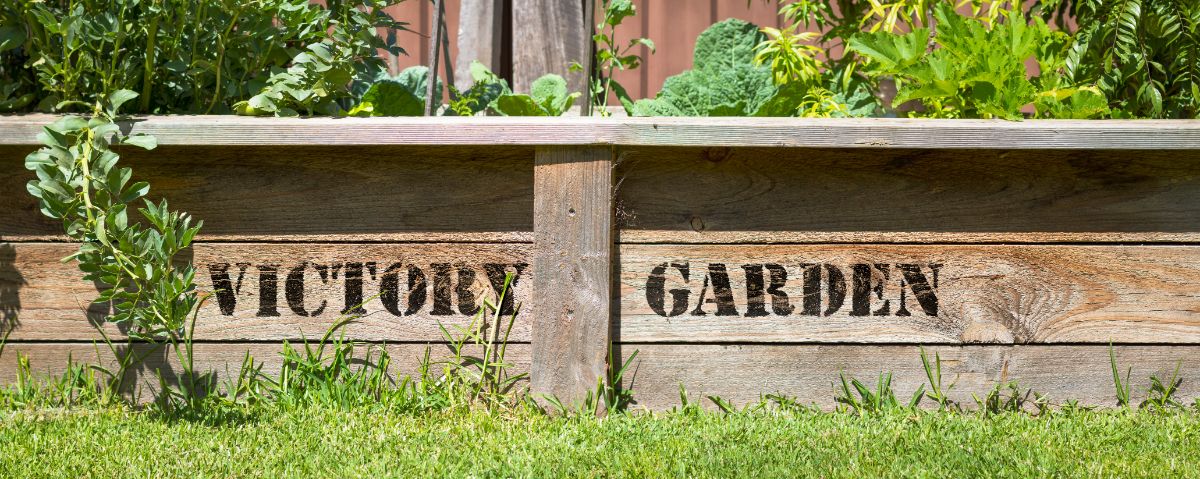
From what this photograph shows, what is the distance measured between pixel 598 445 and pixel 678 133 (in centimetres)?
61

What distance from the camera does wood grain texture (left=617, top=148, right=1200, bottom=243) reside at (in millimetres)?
1931

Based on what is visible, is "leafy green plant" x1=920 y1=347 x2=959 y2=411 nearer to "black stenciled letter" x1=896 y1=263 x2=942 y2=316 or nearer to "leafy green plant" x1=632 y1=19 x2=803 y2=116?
"black stenciled letter" x1=896 y1=263 x2=942 y2=316

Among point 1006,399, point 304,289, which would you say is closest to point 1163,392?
point 1006,399

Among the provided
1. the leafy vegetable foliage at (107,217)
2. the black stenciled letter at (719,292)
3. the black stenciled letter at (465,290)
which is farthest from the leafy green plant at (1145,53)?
the leafy vegetable foliage at (107,217)

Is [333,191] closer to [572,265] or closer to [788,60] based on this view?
[572,265]

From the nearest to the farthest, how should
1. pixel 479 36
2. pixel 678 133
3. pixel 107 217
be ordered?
pixel 107 217, pixel 678 133, pixel 479 36

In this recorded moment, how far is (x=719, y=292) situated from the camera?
198 centimetres

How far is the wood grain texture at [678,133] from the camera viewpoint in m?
1.84

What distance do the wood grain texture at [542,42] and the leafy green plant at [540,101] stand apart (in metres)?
0.41

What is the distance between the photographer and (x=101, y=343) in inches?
79.4

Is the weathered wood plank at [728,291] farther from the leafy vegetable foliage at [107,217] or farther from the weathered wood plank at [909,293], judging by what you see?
the leafy vegetable foliage at [107,217]

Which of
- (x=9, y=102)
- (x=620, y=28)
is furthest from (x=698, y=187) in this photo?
(x=620, y=28)

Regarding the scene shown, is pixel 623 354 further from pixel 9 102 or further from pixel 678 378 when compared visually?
pixel 9 102

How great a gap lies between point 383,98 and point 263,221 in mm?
480
